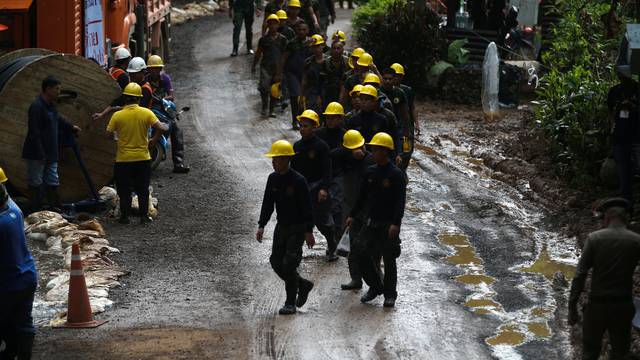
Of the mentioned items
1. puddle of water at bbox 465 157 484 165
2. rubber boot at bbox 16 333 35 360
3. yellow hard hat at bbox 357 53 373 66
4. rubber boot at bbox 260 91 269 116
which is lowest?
puddle of water at bbox 465 157 484 165

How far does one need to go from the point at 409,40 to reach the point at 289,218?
526 inches

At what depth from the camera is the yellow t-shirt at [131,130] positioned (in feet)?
48.5

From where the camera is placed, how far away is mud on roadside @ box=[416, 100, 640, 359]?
15.1 metres

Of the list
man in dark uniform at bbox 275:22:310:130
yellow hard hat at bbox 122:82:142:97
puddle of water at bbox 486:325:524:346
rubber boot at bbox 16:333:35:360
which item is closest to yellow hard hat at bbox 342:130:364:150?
puddle of water at bbox 486:325:524:346

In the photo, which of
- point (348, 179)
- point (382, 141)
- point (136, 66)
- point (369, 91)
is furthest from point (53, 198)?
Answer: point (382, 141)

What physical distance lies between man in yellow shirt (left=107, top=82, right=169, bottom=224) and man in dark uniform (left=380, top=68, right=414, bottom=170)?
3014mm

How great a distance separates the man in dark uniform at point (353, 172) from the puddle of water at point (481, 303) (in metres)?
1.15

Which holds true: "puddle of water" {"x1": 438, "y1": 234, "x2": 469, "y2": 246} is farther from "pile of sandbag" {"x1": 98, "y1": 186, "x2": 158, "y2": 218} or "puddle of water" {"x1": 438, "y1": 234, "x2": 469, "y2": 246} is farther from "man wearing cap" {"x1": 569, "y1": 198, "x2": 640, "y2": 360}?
"man wearing cap" {"x1": 569, "y1": 198, "x2": 640, "y2": 360}

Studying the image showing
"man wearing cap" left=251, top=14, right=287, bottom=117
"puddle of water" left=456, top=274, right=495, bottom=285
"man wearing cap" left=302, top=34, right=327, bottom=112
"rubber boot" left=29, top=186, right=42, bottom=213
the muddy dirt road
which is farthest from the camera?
"man wearing cap" left=251, top=14, right=287, bottom=117

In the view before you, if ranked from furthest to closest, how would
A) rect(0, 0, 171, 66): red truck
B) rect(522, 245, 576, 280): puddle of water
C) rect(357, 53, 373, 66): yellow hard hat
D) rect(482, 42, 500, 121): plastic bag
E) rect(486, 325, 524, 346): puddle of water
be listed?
rect(482, 42, 500, 121): plastic bag → rect(0, 0, 171, 66): red truck → rect(357, 53, 373, 66): yellow hard hat → rect(522, 245, 576, 280): puddle of water → rect(486, 325, 524, 346): puddle of water

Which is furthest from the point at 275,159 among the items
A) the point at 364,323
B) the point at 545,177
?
the point at 545,177

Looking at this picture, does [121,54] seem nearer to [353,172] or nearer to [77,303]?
[353,172]

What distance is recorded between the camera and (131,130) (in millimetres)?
14812

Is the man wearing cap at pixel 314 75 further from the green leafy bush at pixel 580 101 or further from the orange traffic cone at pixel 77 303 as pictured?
the orange traffic cone at pixel 77 303
